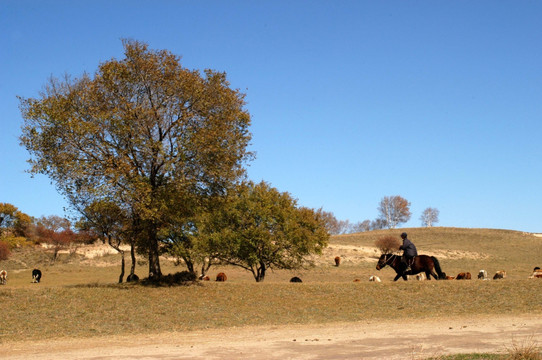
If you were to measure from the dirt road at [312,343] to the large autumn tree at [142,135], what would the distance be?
390 inches

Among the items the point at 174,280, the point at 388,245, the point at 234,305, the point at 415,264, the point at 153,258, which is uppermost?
the point at 388,245

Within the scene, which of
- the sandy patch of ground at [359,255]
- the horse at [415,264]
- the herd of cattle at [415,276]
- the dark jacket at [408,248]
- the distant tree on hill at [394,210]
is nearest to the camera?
the dark jacket at [408,248]

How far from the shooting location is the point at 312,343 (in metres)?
16.3

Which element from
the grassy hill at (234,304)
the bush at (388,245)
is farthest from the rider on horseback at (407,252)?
the bush at (388,245)

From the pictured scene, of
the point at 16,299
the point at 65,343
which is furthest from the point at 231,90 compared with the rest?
the point at 65,343

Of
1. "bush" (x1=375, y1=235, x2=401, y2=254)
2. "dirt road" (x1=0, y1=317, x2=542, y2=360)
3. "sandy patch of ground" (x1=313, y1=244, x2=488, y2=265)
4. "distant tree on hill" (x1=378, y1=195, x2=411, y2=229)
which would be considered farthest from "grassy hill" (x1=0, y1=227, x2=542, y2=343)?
"distant tree on hill" (x1=378, y1=195, x2=411, y2=229)

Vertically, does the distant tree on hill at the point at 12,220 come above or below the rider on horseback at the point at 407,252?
above

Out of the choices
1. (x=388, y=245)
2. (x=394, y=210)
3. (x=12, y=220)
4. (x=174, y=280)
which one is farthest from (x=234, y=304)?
(x=394, y=210)

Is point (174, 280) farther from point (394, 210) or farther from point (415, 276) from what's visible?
point (394, 210)

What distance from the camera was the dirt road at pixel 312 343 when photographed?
46.9 ft

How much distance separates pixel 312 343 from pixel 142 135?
646 inches

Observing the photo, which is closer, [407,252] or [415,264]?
[407,252]

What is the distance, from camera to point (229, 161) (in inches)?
1154

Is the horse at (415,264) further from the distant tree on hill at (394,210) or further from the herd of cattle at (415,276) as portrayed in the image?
the distant tree on hill at (394,210)
